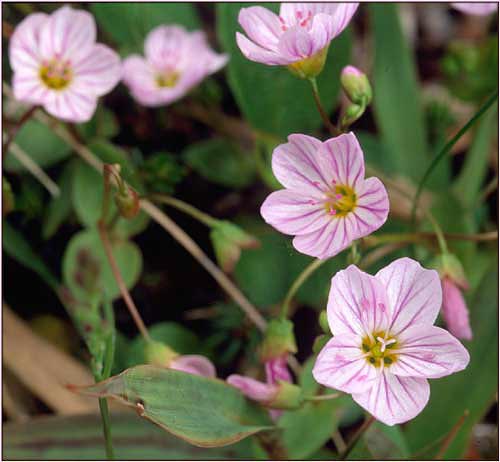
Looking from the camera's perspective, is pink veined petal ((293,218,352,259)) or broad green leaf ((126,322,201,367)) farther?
broad green leaf ((126,322,201,367))

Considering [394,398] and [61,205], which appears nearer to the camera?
[394,398]

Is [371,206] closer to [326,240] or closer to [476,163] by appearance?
[326,240]

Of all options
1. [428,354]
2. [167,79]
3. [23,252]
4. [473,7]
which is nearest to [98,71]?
[167,79]

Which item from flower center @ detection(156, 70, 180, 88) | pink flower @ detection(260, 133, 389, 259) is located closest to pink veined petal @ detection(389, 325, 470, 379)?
pink flower @ detection(260, 133, 389, 259)

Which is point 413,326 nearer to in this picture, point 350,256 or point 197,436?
point 350,256

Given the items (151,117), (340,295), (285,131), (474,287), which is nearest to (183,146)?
(151,117)

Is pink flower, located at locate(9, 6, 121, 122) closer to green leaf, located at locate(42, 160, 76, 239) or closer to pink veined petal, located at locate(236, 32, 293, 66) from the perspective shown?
green leaf, located at locate(42, 160, 76, 239)
